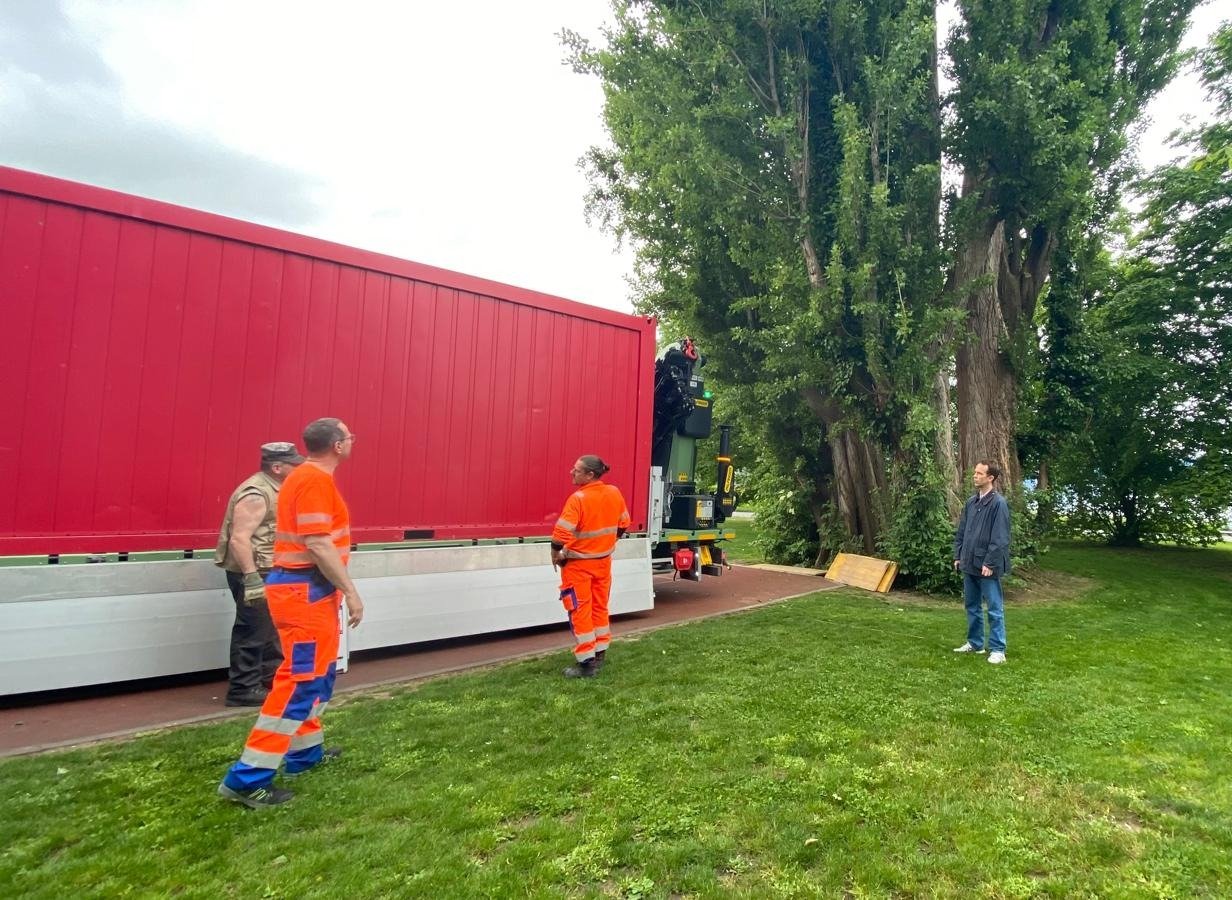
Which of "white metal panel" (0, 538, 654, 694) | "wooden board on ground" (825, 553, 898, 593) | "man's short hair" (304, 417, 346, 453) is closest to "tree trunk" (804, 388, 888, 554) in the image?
"wooden board on ground" (825, 553, 898, 593)

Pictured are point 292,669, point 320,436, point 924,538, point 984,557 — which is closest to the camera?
point 292,669

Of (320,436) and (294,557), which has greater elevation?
(320,436)

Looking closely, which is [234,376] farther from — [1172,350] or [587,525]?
[1172,350]

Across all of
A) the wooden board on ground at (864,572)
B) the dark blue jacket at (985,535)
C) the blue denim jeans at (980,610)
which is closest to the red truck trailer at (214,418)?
the dark blue jacket at (985,535)

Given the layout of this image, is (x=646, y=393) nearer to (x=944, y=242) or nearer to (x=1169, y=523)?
(x=944, y=242)

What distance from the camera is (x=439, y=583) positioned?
19.1ft

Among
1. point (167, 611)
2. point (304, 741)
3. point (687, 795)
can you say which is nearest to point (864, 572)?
point (687, 795)

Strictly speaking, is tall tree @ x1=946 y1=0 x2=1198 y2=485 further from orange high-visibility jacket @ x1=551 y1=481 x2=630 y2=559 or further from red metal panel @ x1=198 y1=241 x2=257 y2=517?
red metal panel @ x1=198 y1=241 x2=257 y2=517

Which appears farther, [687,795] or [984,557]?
[984,557]

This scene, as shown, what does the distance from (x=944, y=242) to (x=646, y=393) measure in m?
5.61

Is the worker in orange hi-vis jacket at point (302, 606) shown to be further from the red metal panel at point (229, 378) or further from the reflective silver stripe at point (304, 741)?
the red metal panel at point (229, 378)

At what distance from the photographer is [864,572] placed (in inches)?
407

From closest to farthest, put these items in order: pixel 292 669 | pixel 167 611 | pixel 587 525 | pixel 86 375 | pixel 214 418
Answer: pixel 292 669, pixel 86 375, pixel 167 611, pixel 214 418, pixel 587 525

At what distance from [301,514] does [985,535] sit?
5.49 metres
